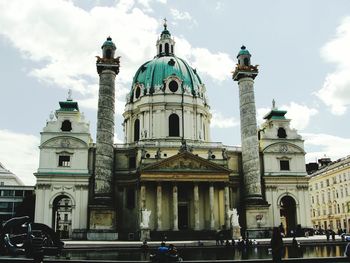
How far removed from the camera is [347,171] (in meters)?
63.4

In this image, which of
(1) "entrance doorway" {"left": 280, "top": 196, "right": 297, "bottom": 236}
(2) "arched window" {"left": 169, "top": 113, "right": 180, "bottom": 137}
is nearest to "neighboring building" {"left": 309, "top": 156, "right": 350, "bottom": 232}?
(1) "entrance doorway" {"left": 280, "top": 196, "right": 297, "bottom": 236}

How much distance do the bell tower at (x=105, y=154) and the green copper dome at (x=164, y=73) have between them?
33.9ft

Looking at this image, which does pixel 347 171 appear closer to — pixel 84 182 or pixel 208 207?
pixel 208 207

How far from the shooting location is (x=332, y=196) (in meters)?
68.9

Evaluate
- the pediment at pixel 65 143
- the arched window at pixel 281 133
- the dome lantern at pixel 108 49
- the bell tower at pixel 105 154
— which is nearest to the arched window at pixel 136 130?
the pediment at pixel 65 143

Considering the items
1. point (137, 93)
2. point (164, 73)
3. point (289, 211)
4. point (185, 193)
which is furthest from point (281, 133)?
point (137, 93)

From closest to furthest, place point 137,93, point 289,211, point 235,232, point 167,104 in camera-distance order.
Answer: point 235,232 < point 289,211 < point 167,104 < point 137,93

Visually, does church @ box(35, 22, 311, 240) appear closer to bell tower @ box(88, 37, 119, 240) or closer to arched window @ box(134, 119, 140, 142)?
bell tower @ box(88, 37, 119, 240)

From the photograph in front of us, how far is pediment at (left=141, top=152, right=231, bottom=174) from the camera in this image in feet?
156

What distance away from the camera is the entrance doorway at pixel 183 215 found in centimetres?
5041

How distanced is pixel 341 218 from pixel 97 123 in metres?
42.6

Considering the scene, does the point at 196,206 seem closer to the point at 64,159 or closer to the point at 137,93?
the point at 64,159

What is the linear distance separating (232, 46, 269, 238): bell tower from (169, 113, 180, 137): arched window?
10267mm

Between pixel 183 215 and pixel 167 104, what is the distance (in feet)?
55.1
